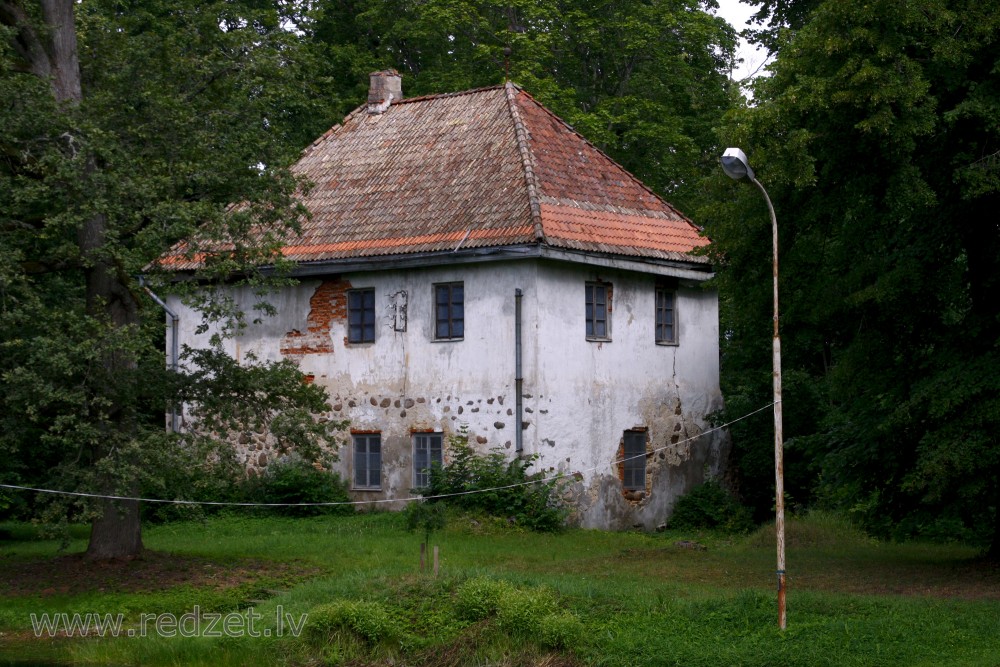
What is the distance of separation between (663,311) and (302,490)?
24.7 ft

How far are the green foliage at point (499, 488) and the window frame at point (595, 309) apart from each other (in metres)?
2.82

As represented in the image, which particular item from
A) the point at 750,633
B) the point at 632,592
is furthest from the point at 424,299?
the point at 750,633

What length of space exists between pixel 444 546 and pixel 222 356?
442 centimetres

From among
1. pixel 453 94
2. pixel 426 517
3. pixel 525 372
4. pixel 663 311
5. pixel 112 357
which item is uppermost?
pixel 453 94

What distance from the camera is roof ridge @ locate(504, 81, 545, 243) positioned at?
23.0 metres

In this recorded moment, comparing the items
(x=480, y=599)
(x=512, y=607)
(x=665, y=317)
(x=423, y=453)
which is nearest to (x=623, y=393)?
(x=665, y=317)

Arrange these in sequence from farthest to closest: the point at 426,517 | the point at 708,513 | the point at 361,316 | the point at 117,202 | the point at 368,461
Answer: the point at 708,513
the point at 361,316
the point at 368,461
the point at 426,517
the point at 117,202

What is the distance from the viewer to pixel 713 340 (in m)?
27.5

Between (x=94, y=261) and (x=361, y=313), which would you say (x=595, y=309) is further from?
(x=94, y=261)

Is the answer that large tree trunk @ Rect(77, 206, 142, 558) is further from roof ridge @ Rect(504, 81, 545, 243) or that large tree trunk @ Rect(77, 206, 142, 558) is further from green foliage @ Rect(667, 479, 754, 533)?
green foliage @ Rect(667, 479, 754, 533)

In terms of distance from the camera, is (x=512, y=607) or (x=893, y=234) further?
(x=893, y=234)

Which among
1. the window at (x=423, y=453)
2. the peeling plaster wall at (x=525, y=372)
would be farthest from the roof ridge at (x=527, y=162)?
the window at (x=423, y=453)

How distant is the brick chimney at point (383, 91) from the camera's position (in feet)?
97.7

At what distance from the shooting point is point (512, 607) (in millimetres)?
14773
